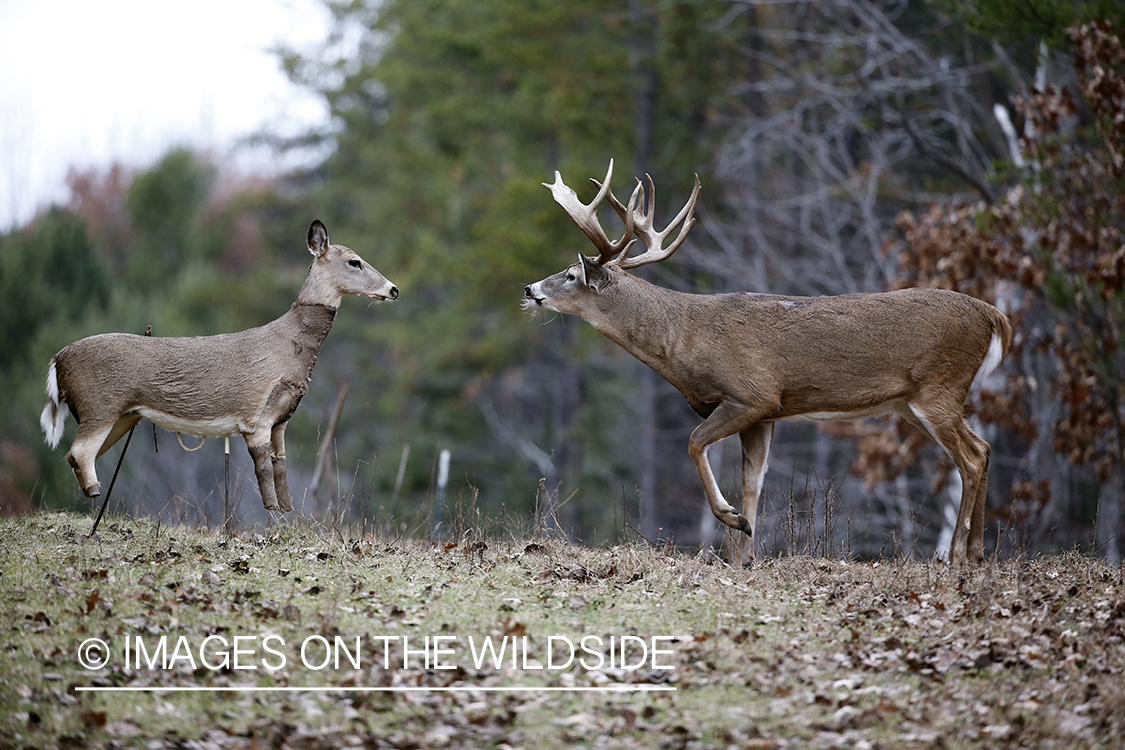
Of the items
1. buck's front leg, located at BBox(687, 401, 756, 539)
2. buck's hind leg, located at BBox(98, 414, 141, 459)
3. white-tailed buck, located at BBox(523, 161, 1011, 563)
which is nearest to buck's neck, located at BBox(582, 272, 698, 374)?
white-tailed buck, located at BBox(523, 161, 1011, 563)

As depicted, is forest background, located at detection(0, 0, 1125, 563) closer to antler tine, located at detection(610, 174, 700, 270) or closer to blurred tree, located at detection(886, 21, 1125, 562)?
blurred tree, located at detection(886, 21, 1125, 562)

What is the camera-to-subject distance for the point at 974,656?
6.24 metres

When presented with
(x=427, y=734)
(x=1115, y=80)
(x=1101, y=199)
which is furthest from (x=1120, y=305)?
(x=427, y=734)

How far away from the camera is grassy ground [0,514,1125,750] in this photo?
537cm

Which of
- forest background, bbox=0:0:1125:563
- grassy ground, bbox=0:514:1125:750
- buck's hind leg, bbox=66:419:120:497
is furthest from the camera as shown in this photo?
forest background, bbox=0:0:1125:563

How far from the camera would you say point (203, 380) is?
Result: 26.8ft

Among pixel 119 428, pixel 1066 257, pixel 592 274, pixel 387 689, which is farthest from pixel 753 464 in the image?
pixel 1066 257

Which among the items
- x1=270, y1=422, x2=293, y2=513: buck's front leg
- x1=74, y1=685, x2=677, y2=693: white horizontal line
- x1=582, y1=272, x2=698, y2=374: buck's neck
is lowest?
x1=74, y1=685, x2=677, y2=693: white horizontal line

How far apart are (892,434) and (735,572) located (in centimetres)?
782

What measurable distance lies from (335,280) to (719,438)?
316 centimetres

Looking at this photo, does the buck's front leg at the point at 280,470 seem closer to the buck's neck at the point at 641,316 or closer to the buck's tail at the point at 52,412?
the buck's tail at the point at 52,412

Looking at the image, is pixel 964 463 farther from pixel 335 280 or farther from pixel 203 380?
pixel 203 380

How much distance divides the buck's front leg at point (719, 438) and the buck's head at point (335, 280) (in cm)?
261

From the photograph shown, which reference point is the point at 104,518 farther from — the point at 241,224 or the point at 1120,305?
the point at 241,224
